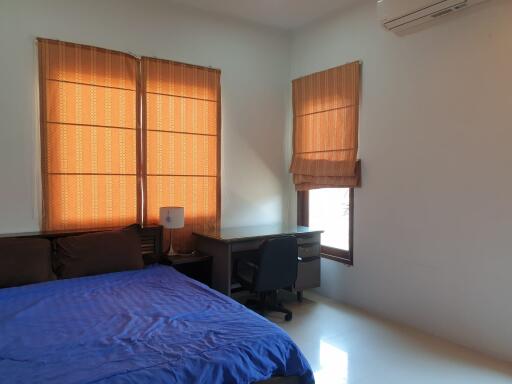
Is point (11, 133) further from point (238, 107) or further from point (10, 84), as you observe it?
point (238, 107)

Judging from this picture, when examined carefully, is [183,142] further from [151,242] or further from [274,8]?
[274,8]

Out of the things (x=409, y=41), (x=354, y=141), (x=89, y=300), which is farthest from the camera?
(x=354, y=141)

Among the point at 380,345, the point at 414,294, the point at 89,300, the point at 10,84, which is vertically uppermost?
the point at 10,84

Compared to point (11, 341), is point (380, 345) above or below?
below

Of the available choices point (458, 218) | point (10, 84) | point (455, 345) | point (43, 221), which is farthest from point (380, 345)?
point (10, 84)

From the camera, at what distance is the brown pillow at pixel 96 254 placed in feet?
9.66

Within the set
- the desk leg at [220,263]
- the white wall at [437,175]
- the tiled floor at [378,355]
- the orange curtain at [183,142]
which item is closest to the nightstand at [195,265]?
the desk leg at [220,263]

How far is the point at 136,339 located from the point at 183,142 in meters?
2.29

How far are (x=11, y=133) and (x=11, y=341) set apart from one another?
1836 mm

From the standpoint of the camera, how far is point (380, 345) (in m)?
2.96

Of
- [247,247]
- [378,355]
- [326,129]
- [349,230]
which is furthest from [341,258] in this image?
[326,129]

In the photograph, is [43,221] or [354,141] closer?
[43,221]

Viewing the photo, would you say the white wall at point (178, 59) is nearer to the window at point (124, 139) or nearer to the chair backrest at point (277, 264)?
the window at point (124, 139)

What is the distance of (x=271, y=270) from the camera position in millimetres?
3307
